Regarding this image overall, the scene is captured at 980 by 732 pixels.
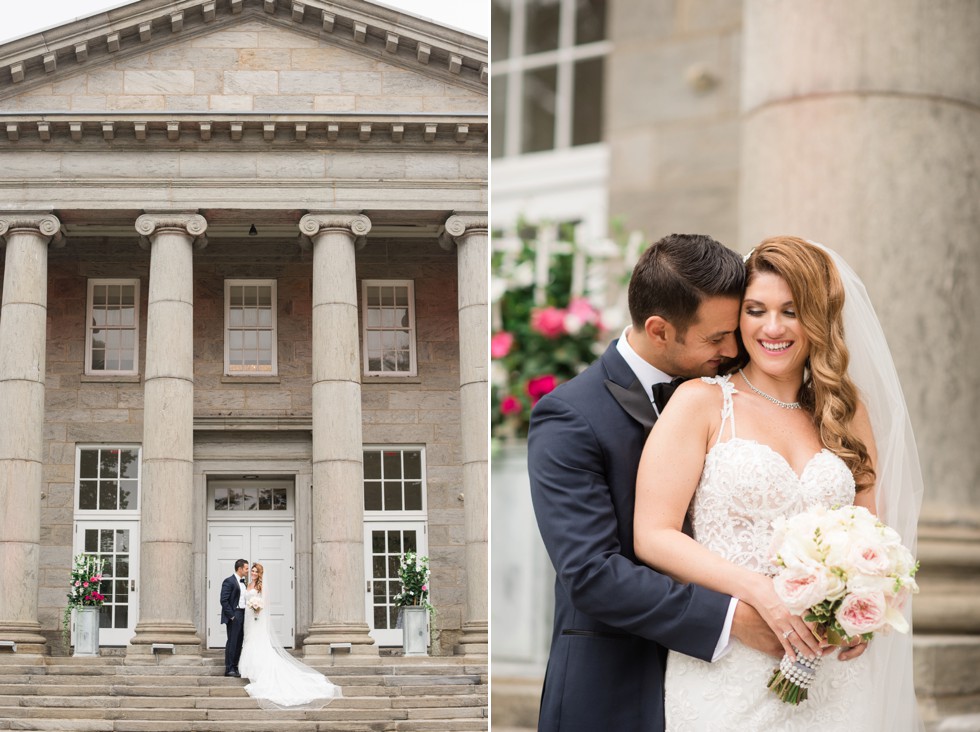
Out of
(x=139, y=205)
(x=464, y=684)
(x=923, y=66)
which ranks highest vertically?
(x=923, y=66)

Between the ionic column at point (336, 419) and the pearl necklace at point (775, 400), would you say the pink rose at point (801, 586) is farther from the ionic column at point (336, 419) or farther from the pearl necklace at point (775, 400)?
the ionic column at point (336, 419)

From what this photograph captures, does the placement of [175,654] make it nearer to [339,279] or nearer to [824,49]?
[339,279]

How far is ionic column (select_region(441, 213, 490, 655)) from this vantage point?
658 centimetres

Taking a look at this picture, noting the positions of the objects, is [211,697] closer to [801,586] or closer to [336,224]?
[336,224]

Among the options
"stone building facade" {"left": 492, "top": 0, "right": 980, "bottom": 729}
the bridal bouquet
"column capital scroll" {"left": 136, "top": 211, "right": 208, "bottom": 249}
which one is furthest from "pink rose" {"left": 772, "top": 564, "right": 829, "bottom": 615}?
"column capital scroll" {"left": 136, "top": 211, "right": 208, "bottom": 249}

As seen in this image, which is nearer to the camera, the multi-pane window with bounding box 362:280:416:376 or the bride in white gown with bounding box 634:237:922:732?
the bride in white gown with bounding box 634:237:922:732

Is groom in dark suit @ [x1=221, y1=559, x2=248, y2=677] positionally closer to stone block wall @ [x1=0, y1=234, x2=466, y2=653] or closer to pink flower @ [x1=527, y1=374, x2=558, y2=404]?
stone block wall @ [x1=0, y1=234, x2=466, y2=653]

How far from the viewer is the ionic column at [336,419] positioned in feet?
23.4

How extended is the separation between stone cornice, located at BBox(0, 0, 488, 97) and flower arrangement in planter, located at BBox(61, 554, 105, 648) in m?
2.82

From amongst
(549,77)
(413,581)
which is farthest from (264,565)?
(549,77)

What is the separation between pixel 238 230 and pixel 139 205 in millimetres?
699

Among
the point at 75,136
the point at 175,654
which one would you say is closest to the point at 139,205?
the point at 75,136

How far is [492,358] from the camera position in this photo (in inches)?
268

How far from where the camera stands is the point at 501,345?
675 cm
